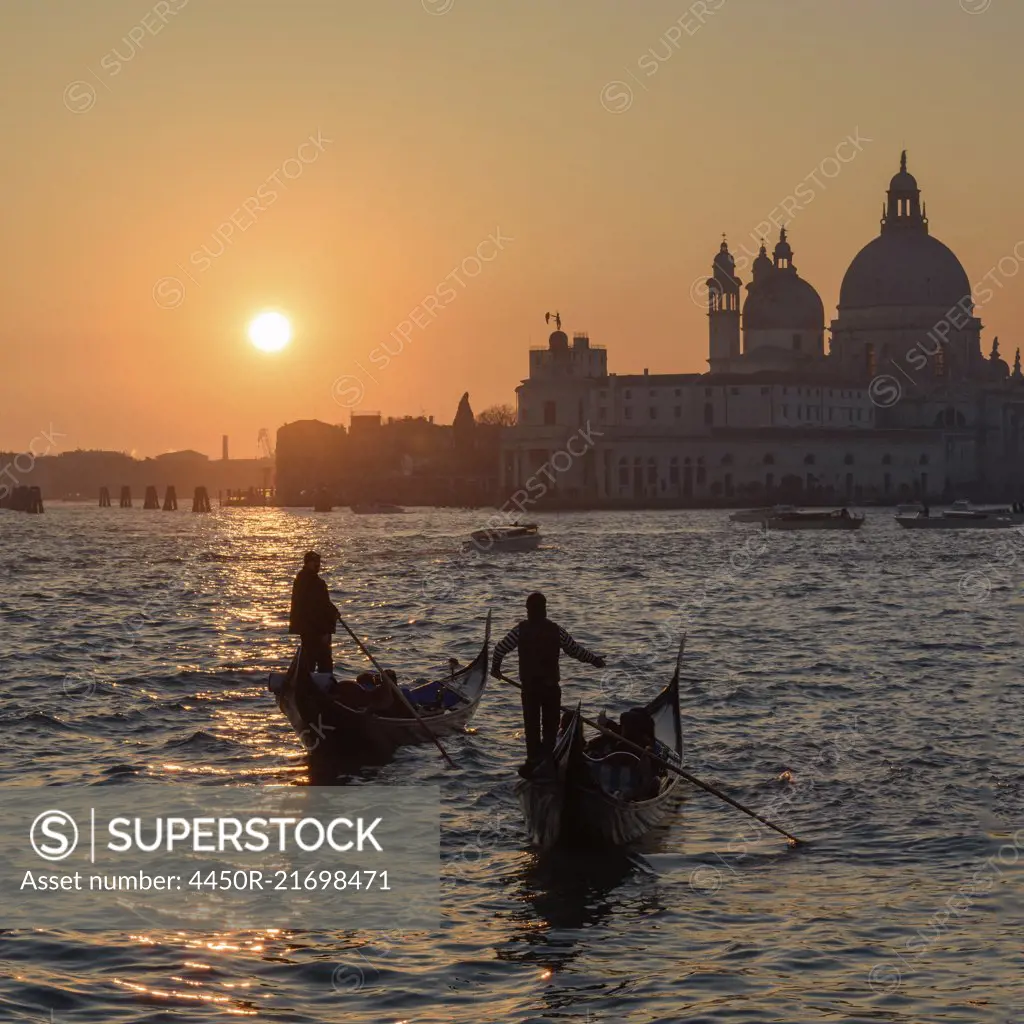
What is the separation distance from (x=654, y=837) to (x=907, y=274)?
467ft

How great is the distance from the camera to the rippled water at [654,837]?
36.0 ft

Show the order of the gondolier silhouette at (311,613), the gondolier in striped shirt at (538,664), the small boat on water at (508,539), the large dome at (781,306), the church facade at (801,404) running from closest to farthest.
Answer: the gondolier in striped shirt at (538,664) < the gondolier silhouette at (311,613) < the small boat on water at (508,539) < the church facade at (801,404) < the large dome at (781,306)

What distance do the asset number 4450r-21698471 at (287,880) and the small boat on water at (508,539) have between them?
199 feet

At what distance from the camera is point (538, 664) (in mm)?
15250

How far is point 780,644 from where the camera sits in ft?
105

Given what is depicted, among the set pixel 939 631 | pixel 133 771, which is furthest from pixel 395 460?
pixel 133 771

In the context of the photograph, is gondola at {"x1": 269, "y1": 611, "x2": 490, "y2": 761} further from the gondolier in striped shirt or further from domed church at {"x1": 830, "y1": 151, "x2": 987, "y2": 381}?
domed church at {"x1": 830, "y1": 151, "x2": 987, "y2": 381}

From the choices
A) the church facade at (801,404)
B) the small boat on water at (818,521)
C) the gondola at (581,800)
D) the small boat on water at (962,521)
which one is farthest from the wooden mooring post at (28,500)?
the gondola at (581,800)

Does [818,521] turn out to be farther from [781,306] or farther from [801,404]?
[781,306]

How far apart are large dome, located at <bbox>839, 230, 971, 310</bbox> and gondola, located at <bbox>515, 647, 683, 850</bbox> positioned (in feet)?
464

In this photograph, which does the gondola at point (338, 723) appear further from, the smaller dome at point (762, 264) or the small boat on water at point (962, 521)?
the smaller dome at point (762, 264)

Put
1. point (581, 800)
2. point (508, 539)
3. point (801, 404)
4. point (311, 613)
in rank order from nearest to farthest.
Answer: point (581, 800), point (311, 613), point (508, 539), point (801, 404)

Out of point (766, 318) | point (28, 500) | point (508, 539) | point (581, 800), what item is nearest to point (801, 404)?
point (766, 318)

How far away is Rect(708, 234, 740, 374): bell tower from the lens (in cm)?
16125
